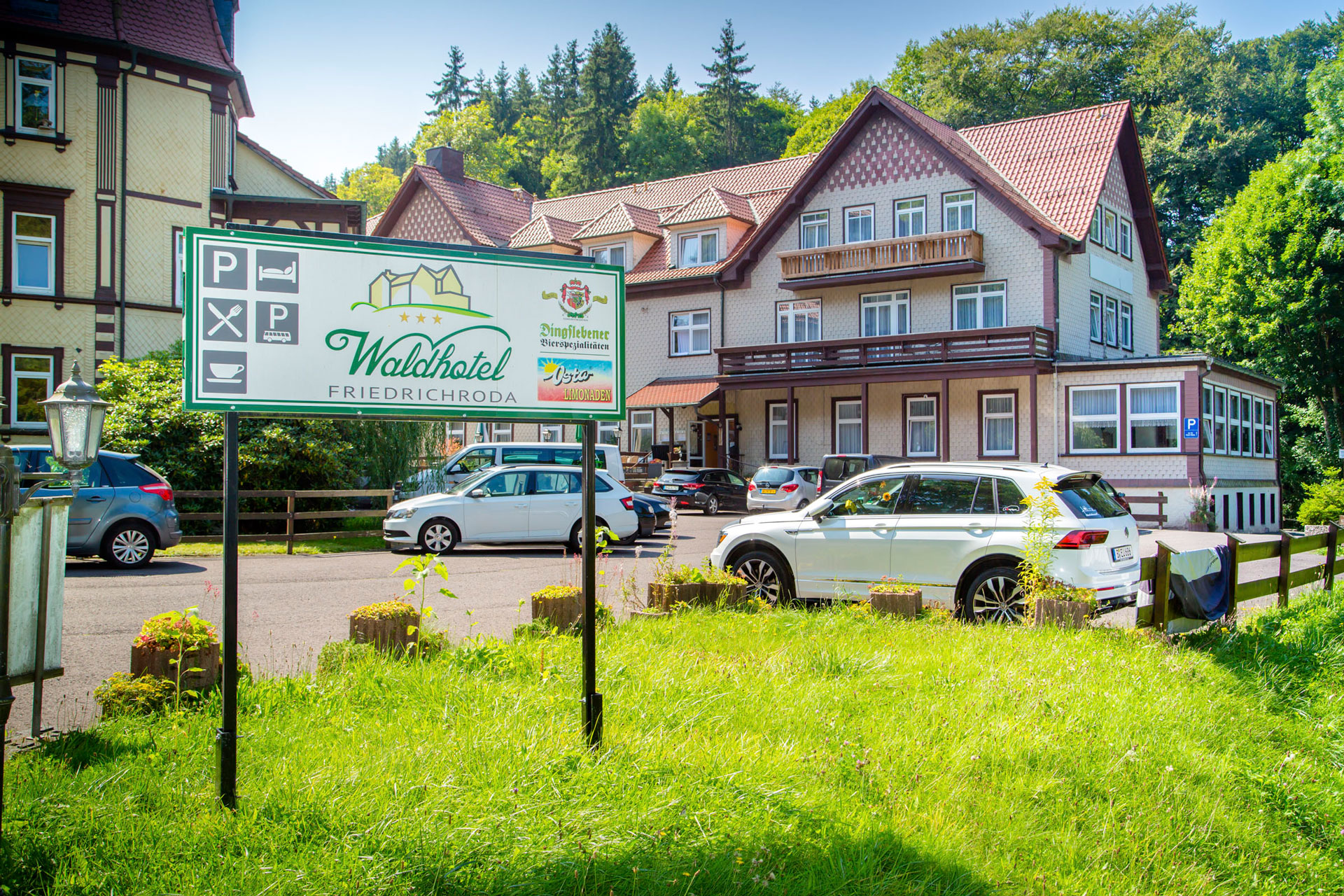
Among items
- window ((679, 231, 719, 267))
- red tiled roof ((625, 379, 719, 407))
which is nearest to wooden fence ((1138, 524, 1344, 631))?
red tiled roof ((625, 379, 719, 407))

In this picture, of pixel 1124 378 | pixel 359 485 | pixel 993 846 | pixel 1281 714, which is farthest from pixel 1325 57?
pixel 993 846

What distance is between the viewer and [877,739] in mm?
5652

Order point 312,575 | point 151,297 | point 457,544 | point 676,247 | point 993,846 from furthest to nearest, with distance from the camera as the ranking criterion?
point 676,247 → point 151,297 → point 457,544 → point 312,575 → point 993,846

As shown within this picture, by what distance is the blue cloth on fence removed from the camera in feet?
28.9

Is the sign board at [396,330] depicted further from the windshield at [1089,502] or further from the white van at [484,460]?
the white van at [484,460]

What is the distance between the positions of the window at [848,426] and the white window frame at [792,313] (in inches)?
101

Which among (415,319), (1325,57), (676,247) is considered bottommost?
(415,319)

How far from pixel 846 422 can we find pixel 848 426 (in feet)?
0.52

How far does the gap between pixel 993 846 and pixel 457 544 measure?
48.8ft

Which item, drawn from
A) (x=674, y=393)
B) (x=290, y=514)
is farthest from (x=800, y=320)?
(x=290, y=514)

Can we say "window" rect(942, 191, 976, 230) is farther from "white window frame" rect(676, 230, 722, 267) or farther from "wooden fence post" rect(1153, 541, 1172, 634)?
"wooden fence post" rect(1153, 541, 1172, 634)

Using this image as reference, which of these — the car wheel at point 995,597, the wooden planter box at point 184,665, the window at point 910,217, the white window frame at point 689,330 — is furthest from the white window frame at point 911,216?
the wooden planter box at point 184,665

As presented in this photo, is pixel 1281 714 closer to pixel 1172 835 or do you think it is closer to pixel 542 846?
pixel 1172 835

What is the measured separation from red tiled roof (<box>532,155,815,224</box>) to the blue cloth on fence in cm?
3254
